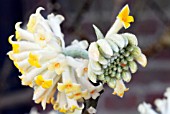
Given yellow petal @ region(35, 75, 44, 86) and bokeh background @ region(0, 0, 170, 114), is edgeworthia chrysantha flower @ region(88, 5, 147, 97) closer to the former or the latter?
yellow petal @ region(35, 75, 44, 86)

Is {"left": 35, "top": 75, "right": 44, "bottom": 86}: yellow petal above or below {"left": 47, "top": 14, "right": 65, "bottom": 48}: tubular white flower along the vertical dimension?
below

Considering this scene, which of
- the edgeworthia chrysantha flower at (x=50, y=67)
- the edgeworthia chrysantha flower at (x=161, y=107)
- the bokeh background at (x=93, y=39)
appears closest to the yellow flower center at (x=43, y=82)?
the edgeworthia chrysantha flower at (x=50, y=67)

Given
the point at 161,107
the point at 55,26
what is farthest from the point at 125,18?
the point at 161,107

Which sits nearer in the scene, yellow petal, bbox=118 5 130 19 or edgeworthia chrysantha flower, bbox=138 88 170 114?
yellow petal, bbox=118 5 130 19

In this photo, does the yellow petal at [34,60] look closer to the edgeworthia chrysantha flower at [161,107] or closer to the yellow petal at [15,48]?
the yellow petal at [15,48]

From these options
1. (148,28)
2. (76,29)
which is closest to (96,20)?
(148,28)

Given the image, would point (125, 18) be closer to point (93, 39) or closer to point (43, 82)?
point (43, 82)

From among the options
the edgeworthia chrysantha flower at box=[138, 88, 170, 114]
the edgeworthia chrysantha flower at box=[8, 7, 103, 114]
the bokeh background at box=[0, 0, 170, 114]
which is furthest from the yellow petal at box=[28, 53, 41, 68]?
the bokeh background at box=[0, 0, 170, 114]
